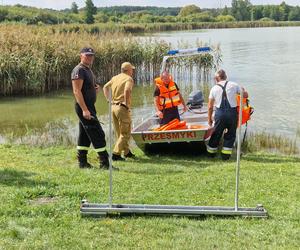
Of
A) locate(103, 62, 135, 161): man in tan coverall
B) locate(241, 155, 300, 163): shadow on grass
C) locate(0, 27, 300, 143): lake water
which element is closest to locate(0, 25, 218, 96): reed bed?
locate(0, 27, 300, 143): lake water

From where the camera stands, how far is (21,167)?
25.4 feet

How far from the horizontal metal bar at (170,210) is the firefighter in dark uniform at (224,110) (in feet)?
12.0

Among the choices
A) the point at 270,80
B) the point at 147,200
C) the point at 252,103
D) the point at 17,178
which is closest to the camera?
the point at 147,200

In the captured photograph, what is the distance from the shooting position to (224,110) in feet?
28.8

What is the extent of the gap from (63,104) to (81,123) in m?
10.6

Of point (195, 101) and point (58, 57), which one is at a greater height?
point (58, 57)

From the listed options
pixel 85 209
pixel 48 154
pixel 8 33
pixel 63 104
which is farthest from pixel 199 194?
pixel 8 33

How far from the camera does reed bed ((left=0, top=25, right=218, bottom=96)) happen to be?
18828 millimetres

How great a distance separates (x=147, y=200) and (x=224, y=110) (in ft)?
11.4

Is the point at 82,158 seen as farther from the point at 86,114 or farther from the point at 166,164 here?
the point at 166,164

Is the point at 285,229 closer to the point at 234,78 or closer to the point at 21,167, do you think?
the point at 21,167

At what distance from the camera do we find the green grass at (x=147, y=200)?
182 inches

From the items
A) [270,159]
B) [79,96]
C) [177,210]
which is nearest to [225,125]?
[270,159]

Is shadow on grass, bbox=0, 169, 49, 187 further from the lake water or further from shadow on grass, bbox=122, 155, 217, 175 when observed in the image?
the lake water
